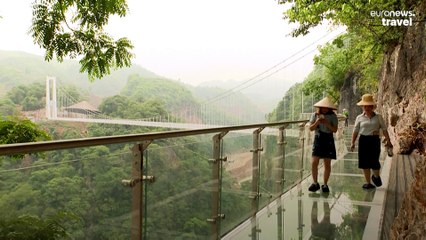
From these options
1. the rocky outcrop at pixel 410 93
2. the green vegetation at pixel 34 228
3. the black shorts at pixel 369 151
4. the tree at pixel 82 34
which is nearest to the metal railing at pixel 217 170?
the green vegetation at pixel 34 228

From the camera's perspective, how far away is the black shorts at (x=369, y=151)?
13.8 feet

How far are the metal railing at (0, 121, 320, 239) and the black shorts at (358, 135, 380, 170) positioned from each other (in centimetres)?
71

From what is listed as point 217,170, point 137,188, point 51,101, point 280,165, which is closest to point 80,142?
point 137,188

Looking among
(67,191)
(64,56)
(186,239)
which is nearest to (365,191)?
(186,239)

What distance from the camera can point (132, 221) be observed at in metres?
1.64

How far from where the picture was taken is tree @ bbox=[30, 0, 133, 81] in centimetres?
325

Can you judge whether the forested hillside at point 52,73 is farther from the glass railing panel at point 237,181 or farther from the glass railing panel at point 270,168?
the glass railing panel at point 237,181

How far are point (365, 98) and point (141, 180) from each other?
Result: 3155 millimetres

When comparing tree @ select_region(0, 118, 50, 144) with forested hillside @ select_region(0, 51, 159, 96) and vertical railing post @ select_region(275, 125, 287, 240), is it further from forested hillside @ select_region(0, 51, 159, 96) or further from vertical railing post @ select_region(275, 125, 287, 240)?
forested hillside @ select_region(0, 51, 159, 96)

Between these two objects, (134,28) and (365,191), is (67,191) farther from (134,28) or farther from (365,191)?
(134,28)

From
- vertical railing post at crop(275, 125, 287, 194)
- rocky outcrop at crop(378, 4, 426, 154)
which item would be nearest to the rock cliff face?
rocky outcrop at crop(378, 4, 426, 154)

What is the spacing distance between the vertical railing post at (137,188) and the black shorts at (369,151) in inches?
123

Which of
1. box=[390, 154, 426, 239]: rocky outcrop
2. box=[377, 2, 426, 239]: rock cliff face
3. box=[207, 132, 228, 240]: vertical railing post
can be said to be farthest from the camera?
box=[377, 2, 426, 239]: rock cliff face

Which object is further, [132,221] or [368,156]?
[368,156]
